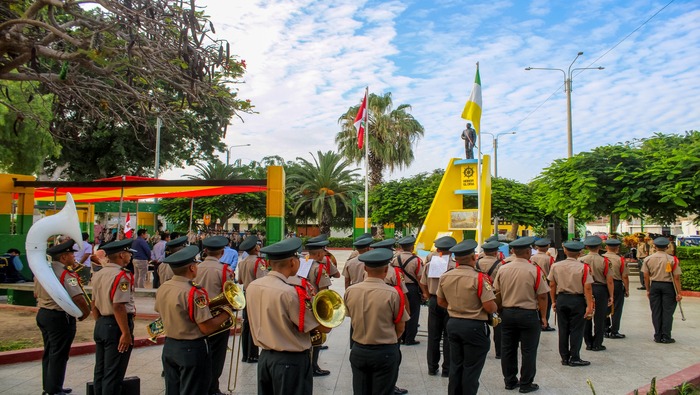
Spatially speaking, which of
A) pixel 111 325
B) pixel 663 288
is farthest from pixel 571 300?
pixel 111 325

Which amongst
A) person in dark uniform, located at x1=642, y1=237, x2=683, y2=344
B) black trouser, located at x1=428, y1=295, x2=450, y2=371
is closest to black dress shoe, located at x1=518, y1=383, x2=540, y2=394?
black trouser, located at x1=428, y1=295, x2=450, y2=371

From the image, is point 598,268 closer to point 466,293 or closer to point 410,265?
point 410,265

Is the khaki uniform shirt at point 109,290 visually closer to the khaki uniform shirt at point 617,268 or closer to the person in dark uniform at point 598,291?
the person in dark uniform at point 598,291

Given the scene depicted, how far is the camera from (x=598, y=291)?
8.60 m

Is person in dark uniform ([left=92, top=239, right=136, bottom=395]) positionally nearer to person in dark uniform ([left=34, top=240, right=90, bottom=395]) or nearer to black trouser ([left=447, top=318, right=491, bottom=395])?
person in dark uniform ([left=34, top=240, right=90, bottom=395])

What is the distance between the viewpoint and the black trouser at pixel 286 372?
4027 mm

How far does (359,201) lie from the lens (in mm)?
37469

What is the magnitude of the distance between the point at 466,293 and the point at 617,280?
5.22 meters

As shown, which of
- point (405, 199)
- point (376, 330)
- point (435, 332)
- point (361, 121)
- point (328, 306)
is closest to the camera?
point (328, 306)

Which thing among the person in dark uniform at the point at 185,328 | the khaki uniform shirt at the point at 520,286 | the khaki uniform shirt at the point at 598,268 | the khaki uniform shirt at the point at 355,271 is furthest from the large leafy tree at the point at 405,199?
the person in dark uniform at the point at 185,328

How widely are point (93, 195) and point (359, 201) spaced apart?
22.1m

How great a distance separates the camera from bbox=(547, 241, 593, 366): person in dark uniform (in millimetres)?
7520

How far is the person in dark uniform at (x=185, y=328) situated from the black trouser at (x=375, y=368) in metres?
1.23

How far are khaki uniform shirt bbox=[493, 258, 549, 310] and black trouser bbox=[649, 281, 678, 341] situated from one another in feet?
13.6
